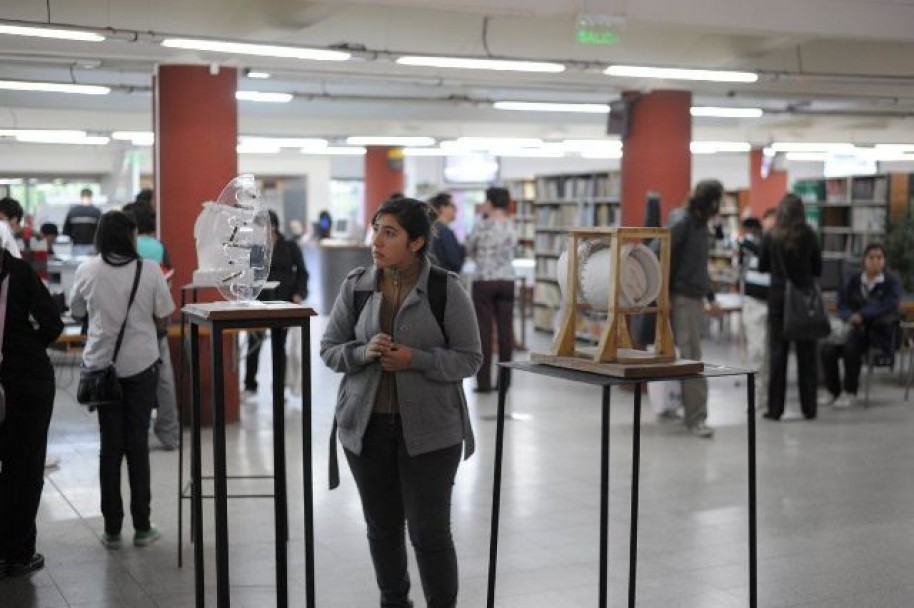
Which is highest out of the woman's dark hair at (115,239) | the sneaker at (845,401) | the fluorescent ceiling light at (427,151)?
the fluorescent ceiling light at (427,151)

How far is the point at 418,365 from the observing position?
373 cm

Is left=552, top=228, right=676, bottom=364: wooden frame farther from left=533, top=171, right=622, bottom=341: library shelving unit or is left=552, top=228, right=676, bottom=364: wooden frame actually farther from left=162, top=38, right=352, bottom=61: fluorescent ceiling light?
left=533, top=171, right=622, bottom=341: library shelving unit

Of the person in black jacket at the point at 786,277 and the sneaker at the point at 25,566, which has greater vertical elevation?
the person in black jacket at the point at 786,277

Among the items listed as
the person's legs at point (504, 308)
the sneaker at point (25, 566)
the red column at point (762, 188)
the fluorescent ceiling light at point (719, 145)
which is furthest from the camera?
the red column at point (762, 188)

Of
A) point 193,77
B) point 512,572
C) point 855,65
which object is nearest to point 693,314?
point 512,572

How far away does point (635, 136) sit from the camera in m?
10.4

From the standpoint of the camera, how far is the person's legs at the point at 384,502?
379 cm

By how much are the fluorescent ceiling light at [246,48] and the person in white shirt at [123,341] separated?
219 centimetres

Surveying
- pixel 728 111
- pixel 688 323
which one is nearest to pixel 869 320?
pixel 688 323

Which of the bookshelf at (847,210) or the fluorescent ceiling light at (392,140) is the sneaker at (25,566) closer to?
the bookshelf at (847,210)

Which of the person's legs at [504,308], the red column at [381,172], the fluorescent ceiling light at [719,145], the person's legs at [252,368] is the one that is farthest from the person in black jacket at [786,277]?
the red column at [381,172]

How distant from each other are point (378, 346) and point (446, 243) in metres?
6.13

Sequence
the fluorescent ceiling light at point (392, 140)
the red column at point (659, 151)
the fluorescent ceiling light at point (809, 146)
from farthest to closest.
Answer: the fluorescent ceiling light at point (809, 146), the fluorescent ceiling light at point (392, 140), the red column at point (659, 151)

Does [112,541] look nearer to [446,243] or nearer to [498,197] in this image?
[446,243]
